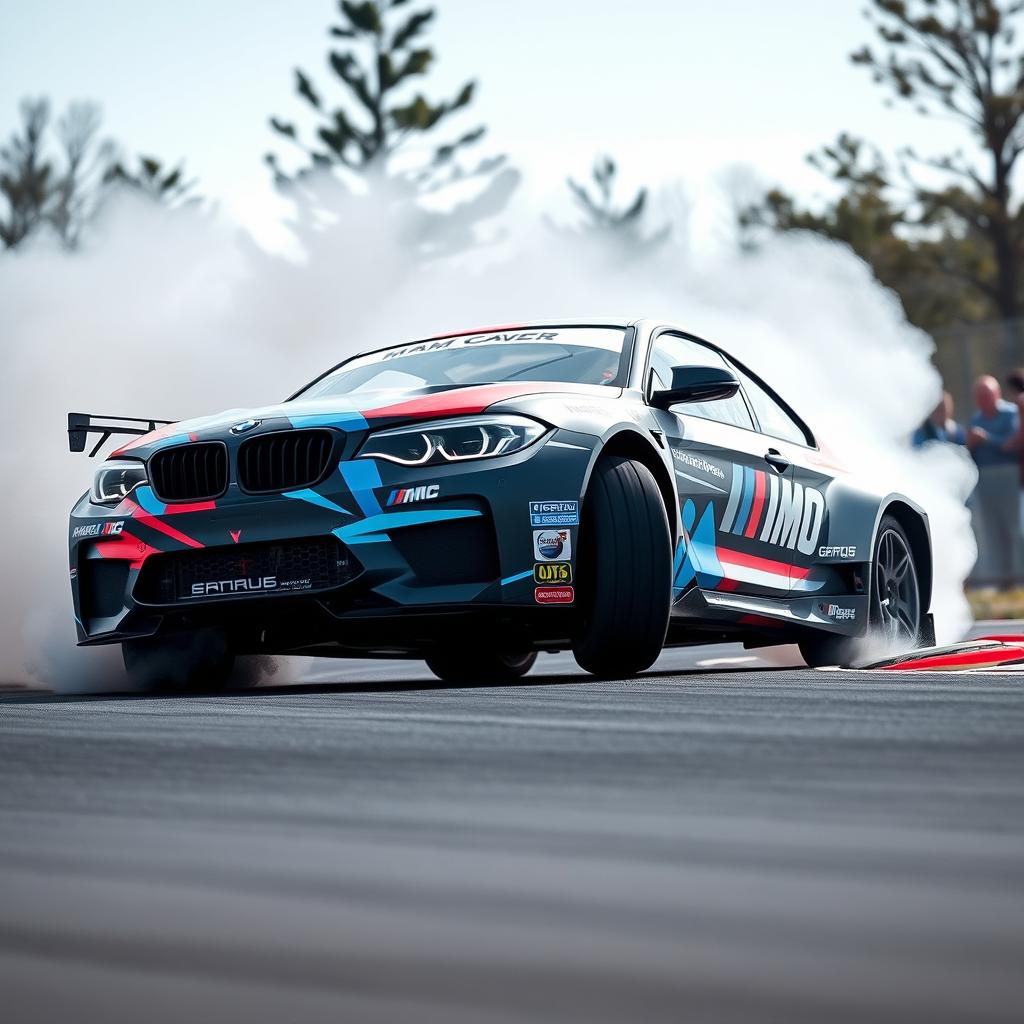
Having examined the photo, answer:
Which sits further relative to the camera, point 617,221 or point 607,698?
point 617,221

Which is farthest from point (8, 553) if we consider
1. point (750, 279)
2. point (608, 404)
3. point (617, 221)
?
point (617, 221)

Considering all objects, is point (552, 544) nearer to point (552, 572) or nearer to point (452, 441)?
point (552, 572)

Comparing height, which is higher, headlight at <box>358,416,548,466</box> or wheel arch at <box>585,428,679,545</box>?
headlight at <box>358,416,548,466</box>

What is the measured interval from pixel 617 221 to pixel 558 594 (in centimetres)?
6718

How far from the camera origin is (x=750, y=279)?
1784cm

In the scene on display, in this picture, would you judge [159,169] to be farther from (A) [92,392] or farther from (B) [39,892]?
(B) [39,892]

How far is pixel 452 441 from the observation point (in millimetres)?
6055

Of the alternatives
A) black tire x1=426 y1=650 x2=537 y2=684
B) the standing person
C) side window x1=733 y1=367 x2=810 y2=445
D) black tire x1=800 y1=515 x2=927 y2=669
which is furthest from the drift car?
the standing person

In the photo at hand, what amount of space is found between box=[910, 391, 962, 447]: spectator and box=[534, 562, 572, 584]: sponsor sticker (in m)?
8.93

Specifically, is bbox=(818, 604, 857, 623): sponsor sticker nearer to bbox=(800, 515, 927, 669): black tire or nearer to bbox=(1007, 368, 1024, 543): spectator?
bbox=(800, 515, 927, 669): black tire

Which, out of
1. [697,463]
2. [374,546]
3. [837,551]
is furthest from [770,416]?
[374,546]

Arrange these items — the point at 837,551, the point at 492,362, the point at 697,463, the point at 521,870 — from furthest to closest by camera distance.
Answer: the point at 837,551 < the point at 492,362 < the point at 697,463 < the point at 521,870

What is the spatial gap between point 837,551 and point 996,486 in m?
11.8

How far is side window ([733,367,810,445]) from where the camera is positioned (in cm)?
800
